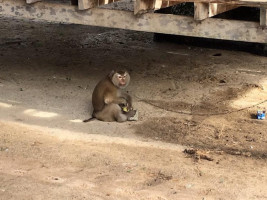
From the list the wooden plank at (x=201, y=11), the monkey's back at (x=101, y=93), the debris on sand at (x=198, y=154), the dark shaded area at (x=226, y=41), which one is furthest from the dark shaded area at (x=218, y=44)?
the debris on sand at (x=198, y=154)

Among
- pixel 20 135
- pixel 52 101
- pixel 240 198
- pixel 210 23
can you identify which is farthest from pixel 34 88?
pixel 240 198

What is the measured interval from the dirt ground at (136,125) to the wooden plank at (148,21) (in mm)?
1151

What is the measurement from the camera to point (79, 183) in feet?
17.2

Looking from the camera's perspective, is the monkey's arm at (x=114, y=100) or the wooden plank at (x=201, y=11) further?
the monkey's arm at (x=114, y=100)

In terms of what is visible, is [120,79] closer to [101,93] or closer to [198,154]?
[101,93]

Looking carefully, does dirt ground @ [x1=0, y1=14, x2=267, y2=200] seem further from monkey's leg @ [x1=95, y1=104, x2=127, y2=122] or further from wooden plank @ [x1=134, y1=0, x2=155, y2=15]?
wooden plank @ [x1=134, y1=0, x2=155, y2=15]

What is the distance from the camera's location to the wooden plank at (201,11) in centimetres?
620

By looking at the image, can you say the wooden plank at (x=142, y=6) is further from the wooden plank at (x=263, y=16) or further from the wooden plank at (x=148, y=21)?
the wooden plank at (x=263, y=16)

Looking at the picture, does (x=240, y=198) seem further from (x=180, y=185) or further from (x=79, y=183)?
(x=79, y=183)

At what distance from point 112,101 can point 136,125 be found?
0.51m

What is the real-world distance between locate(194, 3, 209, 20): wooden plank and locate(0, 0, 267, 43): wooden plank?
0.38ft

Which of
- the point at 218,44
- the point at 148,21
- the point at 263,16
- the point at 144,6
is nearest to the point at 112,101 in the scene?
the point at 148,21

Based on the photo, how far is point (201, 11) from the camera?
6230mm

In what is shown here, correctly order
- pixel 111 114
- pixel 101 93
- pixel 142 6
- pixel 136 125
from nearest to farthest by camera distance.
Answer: pixel 142 6
pixel 136 125
pixel 111 114
pixel 101 93
